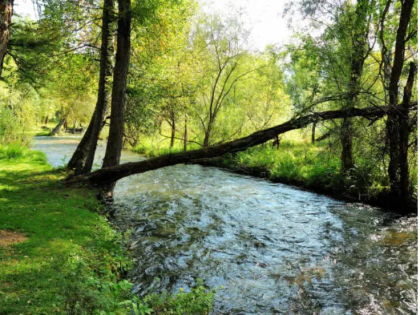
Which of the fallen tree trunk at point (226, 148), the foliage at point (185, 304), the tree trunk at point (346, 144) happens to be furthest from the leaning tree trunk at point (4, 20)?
the tree trunk at point (346, 144)

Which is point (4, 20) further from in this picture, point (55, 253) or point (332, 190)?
point (332, 190)

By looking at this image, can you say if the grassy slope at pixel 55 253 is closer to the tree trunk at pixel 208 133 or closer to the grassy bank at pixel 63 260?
the grassy bank at pixel 63 260

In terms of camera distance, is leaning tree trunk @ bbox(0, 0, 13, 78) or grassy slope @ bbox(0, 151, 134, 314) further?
leaning tree trunk @ bbox(0, 0, 13, 78)

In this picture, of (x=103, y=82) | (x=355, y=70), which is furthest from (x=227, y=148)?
(x=355, y=70)

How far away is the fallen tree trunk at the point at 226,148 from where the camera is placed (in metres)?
7.68

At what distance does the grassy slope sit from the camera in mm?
3131

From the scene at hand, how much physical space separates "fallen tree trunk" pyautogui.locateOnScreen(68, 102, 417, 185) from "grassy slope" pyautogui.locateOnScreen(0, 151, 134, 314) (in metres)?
0.69

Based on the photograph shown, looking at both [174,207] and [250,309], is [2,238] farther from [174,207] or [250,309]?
[174,207]

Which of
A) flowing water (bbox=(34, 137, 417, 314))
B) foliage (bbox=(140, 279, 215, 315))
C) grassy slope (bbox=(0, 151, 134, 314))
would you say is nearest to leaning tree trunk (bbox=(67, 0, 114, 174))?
grassy slope (bbox=(0, 151, 134, 314))

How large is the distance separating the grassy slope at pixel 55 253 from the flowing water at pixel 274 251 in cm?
85

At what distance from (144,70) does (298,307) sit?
30.9 ft

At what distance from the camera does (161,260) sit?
231 inches

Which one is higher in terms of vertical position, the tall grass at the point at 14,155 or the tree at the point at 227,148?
the tree at the point at 227,148

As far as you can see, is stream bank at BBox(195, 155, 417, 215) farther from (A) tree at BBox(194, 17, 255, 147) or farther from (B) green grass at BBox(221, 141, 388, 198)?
(A) tree at BBox(194, 17, 255, 147)
